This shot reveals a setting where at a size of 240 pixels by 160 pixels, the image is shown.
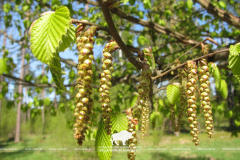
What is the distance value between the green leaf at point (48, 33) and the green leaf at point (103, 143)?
1.18ft

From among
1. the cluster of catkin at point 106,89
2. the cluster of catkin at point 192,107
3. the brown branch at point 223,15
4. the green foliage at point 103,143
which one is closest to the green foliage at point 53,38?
the cluster of catkin at point 106,89

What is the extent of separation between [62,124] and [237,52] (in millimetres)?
6547

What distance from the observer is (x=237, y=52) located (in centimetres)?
84

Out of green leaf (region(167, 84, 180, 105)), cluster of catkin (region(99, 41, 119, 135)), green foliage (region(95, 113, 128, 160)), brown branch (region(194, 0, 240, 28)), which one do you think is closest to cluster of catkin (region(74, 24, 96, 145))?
cluster of catkin (region(99, 41, 119, 135))

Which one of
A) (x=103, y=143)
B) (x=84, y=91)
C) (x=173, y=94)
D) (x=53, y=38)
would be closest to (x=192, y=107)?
(x=173, y=94)

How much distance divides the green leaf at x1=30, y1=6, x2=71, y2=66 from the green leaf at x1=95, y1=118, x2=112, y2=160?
0.36m

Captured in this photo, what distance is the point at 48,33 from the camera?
1.80ft

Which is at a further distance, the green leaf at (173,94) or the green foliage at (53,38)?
the green leaf at (173,94)

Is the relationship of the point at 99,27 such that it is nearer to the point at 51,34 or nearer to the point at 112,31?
the point at 112,31

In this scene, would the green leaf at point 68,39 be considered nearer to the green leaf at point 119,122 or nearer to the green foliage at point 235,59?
the green leaf at point 119,122

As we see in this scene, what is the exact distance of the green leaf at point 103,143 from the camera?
71cm

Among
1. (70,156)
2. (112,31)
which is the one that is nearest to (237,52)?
(112,31)

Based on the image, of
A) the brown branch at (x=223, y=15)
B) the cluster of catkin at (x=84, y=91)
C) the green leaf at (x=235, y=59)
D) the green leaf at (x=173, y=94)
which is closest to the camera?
the cluster of catkin at (x=84, y=91)

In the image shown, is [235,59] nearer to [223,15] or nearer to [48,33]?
[48,33]
